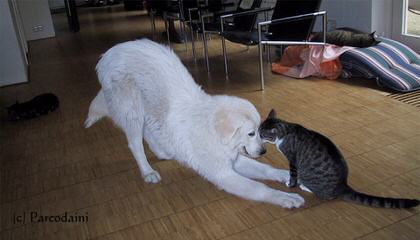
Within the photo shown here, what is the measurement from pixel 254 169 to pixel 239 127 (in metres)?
0.42

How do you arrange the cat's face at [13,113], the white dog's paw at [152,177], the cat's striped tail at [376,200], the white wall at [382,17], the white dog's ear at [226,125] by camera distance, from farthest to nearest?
the white wall at [382,17]
the cat's face at [13,113]
the white dog's paw at [152,177]
the white dog's ear at [226,125]
the cat's striped tail at [376,200]

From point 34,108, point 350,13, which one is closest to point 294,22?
point 350,13

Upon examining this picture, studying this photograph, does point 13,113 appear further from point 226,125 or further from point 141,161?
point 226,125

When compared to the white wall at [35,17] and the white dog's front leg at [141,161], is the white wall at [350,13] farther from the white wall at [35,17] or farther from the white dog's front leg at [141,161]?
the white wall at [35,17]

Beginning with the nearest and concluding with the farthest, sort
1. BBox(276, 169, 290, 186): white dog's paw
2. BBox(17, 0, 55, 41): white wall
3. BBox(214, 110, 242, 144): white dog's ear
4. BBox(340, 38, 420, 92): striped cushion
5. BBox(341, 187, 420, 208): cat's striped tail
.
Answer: BBox(341, 187, 420, 208): cat's striped tail → BBox(214, 110, 242, 144): white dog's ear → BBox(276, 169, 290, 186): white dog's paw → BBox(340, 38, 420, 92): striped cushion → BBox(17, 0, 55, 41): white wall

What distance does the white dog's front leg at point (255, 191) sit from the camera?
2.03m

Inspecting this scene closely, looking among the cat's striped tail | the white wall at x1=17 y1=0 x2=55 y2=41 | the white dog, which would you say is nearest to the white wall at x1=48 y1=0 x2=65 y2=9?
the white wall at x1=17 y1=0 x2=55 y2=41

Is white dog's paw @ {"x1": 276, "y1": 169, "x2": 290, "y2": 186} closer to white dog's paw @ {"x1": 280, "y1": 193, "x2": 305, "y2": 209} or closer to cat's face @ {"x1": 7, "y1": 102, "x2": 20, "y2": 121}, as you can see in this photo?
white dog's paw @ {"x1": 280, "y1": 193, "x2": 305, "y2": 209}

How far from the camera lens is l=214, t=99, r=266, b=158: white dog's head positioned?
1.99 m

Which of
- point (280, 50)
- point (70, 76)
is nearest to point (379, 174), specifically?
point (280, 50)

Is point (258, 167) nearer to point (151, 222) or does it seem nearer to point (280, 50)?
point (151, 222)

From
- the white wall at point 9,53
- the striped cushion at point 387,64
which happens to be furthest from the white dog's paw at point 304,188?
the white wall at point 9,53

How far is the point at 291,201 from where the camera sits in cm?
202

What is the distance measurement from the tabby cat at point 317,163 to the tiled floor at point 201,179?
0.16ft
